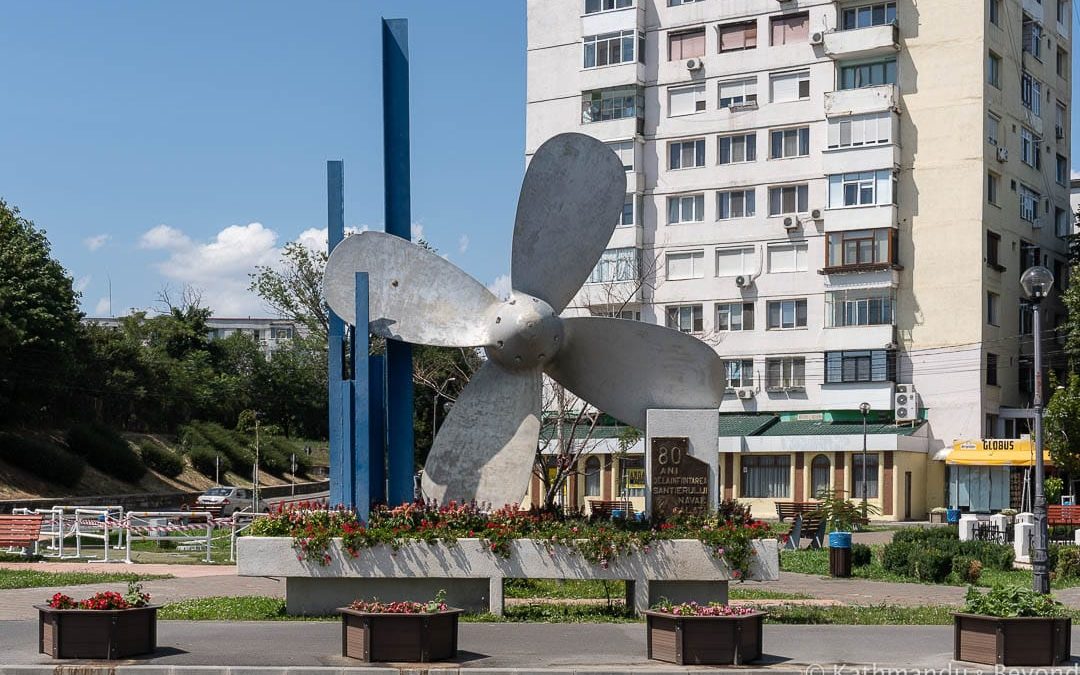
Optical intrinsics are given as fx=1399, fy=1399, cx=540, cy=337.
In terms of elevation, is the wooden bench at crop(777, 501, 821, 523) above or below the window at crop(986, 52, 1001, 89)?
below

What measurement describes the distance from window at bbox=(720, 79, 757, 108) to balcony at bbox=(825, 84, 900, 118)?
3541mm

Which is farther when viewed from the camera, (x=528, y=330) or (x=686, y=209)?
(x=686, y=209)

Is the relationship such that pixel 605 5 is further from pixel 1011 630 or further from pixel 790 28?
pixel 1011 630

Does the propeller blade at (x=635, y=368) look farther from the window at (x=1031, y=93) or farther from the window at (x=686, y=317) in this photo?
the window at (x=1031, y=93)

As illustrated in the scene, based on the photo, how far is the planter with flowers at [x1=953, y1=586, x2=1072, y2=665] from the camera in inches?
508

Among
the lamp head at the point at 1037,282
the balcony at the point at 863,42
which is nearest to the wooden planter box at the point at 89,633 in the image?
the lamp head at the point at 1037,282

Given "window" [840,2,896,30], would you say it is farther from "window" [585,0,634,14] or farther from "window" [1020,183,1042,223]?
"window" [585,0,634,14]

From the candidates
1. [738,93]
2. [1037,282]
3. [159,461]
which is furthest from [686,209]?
[1037,282]

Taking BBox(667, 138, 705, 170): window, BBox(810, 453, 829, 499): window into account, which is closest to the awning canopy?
BBox(810, 453, 829, 499): window

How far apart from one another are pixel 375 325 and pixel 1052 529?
2358 cm

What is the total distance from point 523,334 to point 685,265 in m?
43.3

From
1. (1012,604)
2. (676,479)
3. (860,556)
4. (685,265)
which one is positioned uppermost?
(685,265)

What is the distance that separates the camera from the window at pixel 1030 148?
58.5m

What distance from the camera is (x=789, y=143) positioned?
58812mm
